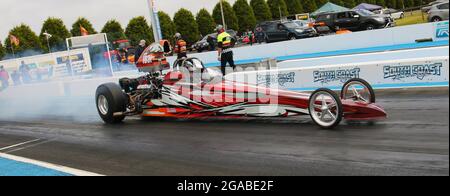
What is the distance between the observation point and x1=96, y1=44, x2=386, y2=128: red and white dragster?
6.53 meters

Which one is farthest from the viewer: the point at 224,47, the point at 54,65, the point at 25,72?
A: the point at 54,65

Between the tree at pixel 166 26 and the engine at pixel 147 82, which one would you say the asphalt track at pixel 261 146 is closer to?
the engine at pixel 147 82

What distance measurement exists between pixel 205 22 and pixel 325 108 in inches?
2081

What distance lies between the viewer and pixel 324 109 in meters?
6.52

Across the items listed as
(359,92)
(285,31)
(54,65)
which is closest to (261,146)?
(359,92)

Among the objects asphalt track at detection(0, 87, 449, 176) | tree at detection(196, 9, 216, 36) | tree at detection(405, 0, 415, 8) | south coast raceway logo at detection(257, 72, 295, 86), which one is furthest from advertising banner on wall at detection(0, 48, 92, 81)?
tree at detection(405, 0, 415, 8)

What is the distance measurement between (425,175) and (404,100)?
4.83m

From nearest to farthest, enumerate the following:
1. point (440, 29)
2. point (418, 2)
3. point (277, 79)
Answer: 1. point (277, 79)
2. point (440, 29)
3. point (418, 2)

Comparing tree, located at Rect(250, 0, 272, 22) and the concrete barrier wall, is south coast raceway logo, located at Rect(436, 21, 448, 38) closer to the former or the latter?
the concrete barrier wall

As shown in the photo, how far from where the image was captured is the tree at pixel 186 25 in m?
56.1

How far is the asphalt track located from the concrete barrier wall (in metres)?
11.1

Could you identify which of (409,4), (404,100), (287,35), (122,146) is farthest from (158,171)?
(409,4)

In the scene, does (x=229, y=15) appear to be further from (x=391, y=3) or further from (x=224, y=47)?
(x=224, y=47)
